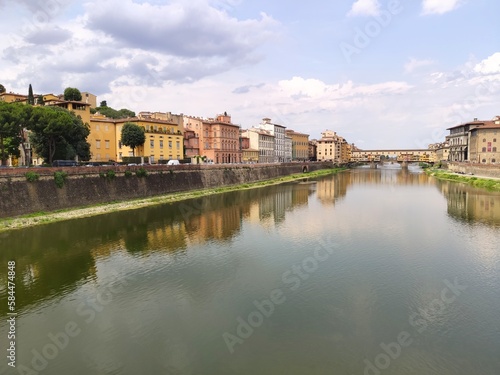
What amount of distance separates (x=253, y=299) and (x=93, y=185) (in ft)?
97.1

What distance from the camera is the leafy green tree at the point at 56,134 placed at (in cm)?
3838

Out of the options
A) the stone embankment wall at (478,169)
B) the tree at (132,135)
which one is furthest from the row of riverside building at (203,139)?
the stone embankment wall at (478,169)

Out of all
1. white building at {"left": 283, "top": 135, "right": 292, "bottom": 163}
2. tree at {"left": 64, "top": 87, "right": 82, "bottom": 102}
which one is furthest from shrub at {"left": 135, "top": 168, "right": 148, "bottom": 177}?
white building at {"left": 283, "top": 135, "right": 292, "bottom": 163}

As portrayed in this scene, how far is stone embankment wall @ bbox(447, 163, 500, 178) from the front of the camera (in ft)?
226

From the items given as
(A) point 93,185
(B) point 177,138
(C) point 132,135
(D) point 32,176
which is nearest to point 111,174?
(A) point 93,185

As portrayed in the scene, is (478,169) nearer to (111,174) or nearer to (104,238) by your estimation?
(111,174)

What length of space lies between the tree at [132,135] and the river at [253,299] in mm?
28244

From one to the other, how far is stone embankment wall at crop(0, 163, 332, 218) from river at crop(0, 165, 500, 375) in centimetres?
454

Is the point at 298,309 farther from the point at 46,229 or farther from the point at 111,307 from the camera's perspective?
the point at 46,229

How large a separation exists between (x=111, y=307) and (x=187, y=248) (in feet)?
31.0

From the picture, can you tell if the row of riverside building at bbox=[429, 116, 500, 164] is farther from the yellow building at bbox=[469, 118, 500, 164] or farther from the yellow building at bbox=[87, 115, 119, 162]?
the yellow building at bbox=[87, 115, 119, 162]

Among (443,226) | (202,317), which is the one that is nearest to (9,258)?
(202,317)

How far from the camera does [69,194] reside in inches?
1462

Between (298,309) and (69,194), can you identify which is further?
(69,194)
